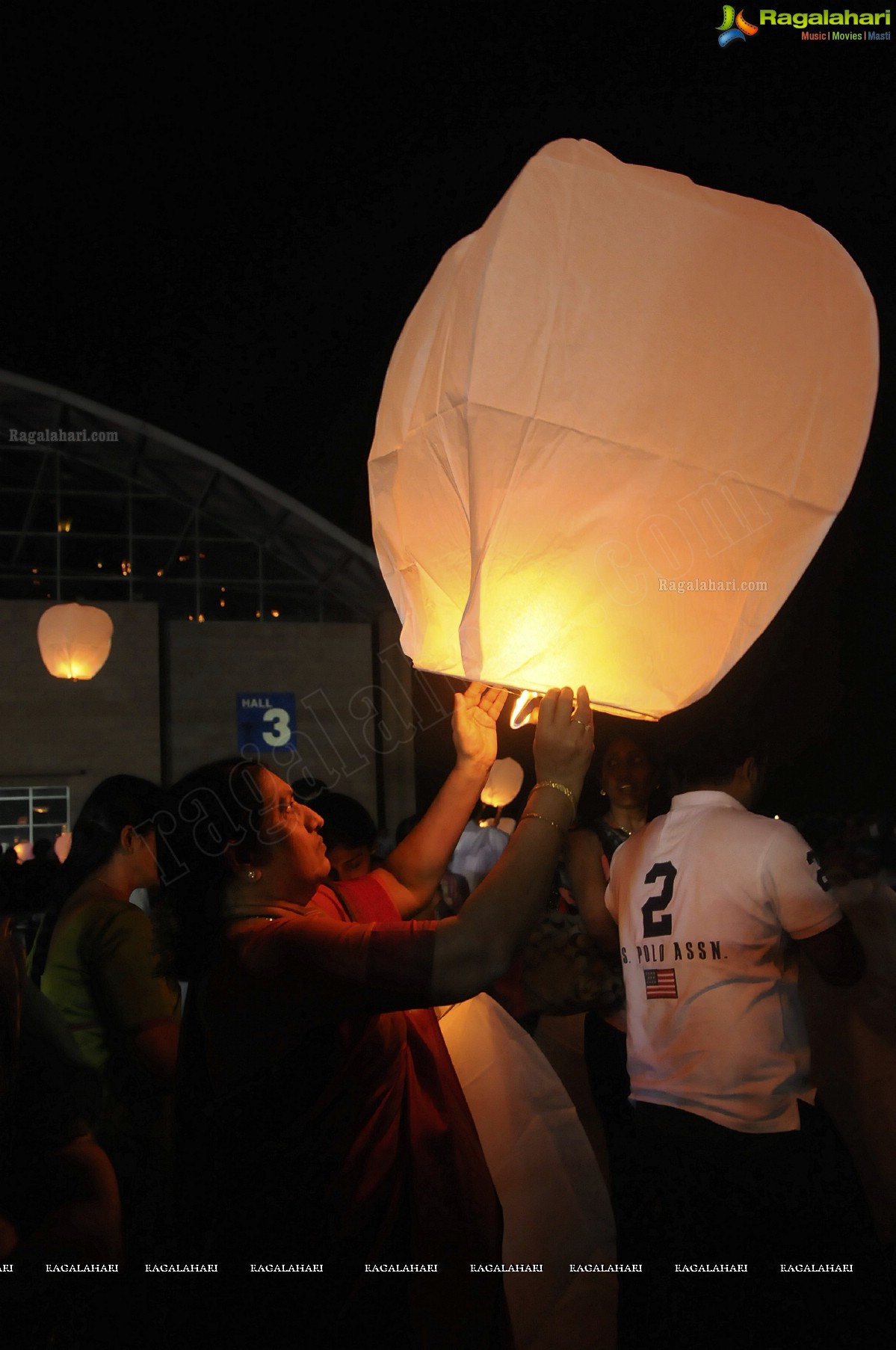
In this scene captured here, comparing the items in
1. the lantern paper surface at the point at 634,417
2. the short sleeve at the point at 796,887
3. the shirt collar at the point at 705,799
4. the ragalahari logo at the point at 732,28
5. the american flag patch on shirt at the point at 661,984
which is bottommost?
the american flag patch on shirt at the point at 661,984

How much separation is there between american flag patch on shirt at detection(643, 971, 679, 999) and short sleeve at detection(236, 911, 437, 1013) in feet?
2.55

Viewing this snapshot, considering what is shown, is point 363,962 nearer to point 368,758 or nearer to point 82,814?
point 82,814

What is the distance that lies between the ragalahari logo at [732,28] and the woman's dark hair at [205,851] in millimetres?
2086

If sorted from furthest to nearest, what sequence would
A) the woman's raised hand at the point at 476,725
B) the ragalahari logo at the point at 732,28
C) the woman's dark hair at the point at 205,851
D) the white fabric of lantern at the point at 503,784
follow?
1. the white fabric of lantern at the point at 503,784
2. the ragalahari logo at the point at 732,28
3. the woman's raised hand at the point at 476,725
4. the woman's dark hair at the point at 205,851

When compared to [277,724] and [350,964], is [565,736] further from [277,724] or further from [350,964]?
[277,724]

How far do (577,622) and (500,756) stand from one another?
342 inches

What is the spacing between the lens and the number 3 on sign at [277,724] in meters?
16.4

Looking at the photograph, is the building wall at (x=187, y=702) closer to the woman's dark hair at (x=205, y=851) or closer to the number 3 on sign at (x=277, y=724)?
the number 3 on sign at (x=277, y=724)

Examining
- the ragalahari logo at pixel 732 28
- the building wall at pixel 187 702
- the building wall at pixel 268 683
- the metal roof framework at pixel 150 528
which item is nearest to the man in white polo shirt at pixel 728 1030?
the ragalahari logo at pixel 732 28

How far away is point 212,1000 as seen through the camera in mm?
1527

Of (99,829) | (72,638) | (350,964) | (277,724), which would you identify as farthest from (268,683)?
(350,964)

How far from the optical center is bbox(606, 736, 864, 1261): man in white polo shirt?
1.85 metres

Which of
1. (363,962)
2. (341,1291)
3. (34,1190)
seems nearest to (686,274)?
(363,962)

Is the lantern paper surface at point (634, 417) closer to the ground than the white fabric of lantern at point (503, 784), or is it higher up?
higher up
